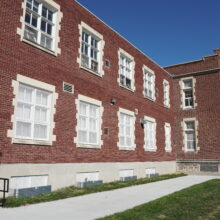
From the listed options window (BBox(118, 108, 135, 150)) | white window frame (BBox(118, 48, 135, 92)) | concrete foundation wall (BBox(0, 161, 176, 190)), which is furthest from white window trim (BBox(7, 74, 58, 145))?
white window frame (BBox(118, 48, 135, 92))

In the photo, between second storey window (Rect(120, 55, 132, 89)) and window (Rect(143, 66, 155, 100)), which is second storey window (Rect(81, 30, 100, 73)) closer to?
second storey window (Rect(120, 55, 132, 89))

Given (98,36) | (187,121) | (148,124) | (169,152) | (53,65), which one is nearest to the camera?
(53,65)

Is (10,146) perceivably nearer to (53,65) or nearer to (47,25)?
(53,65)

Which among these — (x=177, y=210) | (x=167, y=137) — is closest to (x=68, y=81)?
(x=177, y=210)

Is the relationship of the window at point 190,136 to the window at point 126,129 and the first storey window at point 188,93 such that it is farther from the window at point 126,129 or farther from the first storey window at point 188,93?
the window at point 126,129

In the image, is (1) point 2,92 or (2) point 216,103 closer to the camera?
(1) point 2,92

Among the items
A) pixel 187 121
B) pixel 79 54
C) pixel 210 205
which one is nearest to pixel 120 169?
pixel 79 54

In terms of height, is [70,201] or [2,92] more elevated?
[2,92]

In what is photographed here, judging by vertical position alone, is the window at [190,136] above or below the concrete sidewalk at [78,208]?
above

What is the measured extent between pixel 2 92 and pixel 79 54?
519 cm

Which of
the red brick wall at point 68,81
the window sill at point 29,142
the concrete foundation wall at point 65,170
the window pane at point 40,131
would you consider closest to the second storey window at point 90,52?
the red brick wall at point 68,81

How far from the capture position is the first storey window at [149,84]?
2114 centimetres

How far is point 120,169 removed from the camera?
634 inches

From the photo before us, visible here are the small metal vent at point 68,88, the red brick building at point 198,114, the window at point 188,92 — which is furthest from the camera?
the window at point 188,92
